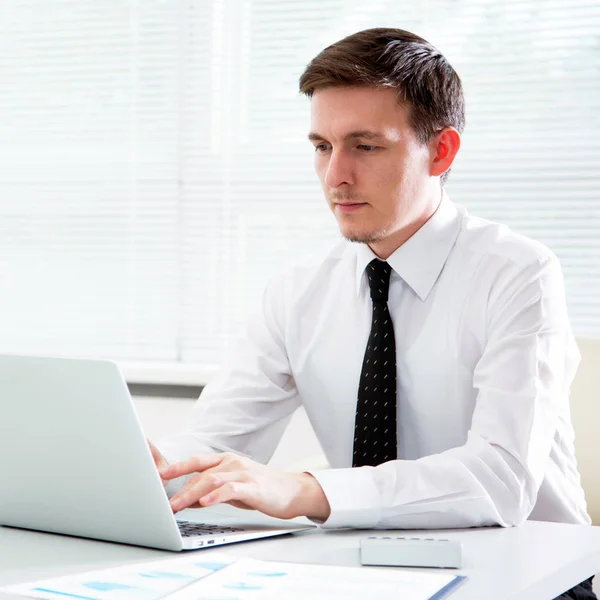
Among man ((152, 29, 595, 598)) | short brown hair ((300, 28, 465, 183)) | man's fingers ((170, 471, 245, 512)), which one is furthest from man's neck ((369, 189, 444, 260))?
man's fingers ((170, 471, 245, 512))

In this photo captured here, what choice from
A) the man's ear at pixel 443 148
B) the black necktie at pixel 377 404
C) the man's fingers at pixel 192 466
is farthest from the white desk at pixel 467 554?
the man's ear at pixel 443 148

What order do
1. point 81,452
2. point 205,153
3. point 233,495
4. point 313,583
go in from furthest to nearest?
1. point 205,153
2. point 233,495
3. point 81,452
4. point 313,583

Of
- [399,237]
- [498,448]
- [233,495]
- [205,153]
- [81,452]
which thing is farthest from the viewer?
[205,153]

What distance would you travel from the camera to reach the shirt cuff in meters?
1.27

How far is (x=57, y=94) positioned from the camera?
10.6ft

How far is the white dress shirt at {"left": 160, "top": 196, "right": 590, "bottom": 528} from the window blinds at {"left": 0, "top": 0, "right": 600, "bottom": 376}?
3.32ft

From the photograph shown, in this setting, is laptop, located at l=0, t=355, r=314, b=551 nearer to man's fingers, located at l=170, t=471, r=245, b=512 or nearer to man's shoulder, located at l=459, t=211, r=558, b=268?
man's fingers, located at l=170, t=471, r=245, b=512

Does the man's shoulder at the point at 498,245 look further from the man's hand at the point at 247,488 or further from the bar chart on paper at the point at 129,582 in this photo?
the bar chart on paper at the point at 129,582

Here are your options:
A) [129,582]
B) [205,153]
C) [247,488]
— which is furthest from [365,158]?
[205,153]

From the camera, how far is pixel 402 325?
5.56 ft

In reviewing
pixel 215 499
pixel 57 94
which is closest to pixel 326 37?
pixel 57 94

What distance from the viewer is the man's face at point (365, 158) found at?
5.47 ft

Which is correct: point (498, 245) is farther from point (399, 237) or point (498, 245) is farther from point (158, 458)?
point (158, 458)

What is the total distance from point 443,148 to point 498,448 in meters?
0.66
